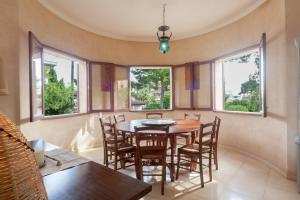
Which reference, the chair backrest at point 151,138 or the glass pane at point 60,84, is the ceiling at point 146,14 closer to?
the glass pane at point 60,84

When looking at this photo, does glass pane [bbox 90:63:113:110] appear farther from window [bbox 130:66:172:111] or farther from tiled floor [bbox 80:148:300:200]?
tiled floor [bbox 80:148:300:200]

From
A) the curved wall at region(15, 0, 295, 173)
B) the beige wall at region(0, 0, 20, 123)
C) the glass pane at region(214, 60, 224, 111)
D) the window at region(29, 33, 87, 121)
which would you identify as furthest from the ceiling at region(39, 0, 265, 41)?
the beige wall at region(0, 0, 20, 123)

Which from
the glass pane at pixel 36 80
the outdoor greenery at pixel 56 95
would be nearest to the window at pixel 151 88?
the outdoor greenery at pixel 56 95

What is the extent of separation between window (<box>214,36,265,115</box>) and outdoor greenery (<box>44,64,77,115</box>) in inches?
132

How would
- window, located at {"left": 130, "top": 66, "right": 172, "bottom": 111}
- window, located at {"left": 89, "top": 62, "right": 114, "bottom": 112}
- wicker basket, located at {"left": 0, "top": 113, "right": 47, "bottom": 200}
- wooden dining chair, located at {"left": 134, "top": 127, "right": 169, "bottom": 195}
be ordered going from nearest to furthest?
wicker basket, located at {"left": 0, "top": 113, "right": 47, "bottom": 200} < wooden dining chair, located at {"left": 134, "top": 127, "right": 169, "bottom": 195} < window, located at {"left": 89, "top": 62, "right": 114, "bottom": 112} < window, located at {"left": 130, "top": 66, "right": 172, "bottom": 111}

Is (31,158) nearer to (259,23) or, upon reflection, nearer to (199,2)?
(199,2)

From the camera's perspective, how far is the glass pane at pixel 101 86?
15.1 ft

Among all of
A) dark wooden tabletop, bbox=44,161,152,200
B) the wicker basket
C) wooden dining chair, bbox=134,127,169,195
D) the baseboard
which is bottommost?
the baseboard

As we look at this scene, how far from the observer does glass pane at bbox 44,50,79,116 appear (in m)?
3.73

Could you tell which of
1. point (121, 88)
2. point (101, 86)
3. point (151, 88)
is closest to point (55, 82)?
point (101, 86)

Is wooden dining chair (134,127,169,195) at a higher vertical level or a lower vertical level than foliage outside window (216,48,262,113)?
lower

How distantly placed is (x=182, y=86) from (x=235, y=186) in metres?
3.04

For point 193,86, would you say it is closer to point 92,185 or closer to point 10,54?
point 10,54

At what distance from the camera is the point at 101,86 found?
186 inches
